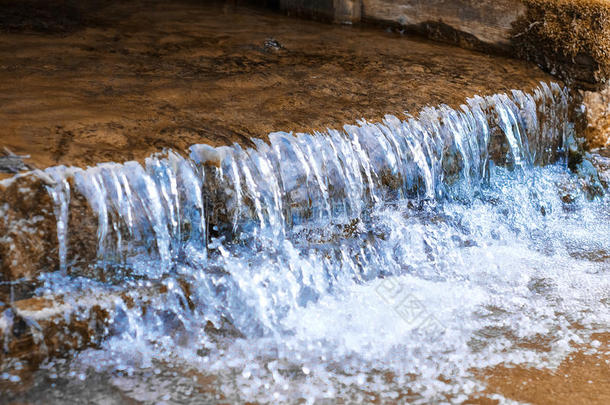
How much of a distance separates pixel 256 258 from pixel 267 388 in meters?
0.65

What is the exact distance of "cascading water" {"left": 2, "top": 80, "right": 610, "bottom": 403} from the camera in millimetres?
2480

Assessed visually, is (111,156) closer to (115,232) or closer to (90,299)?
(115,232)

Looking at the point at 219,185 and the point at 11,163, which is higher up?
the point at 11,163

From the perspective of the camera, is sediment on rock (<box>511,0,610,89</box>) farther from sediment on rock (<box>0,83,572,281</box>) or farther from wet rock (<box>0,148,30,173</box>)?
wet rock (<box>0,148,30,173</box>)

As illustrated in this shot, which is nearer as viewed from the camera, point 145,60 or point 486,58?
point 145,60

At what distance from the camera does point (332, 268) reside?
307 cm

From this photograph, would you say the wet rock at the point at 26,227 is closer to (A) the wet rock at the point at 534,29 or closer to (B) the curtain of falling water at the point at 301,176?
(B) the curtain of falling water at the point at 301,176

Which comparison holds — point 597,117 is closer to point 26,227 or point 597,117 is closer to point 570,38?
→ point 570,38

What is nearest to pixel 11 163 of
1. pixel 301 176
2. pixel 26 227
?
pixel 26 227

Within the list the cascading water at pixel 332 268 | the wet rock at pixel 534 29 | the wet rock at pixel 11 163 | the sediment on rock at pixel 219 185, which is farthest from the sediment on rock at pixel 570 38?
the wet rock at pixel 11 163

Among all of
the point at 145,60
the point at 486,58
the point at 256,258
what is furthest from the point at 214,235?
the point at 486,58

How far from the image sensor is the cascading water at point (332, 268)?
248cm

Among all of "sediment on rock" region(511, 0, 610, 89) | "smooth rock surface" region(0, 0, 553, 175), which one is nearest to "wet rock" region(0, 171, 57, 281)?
"smooth rock surface" region(0, 0, 553, 175)

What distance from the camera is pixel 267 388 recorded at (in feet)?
7.82
